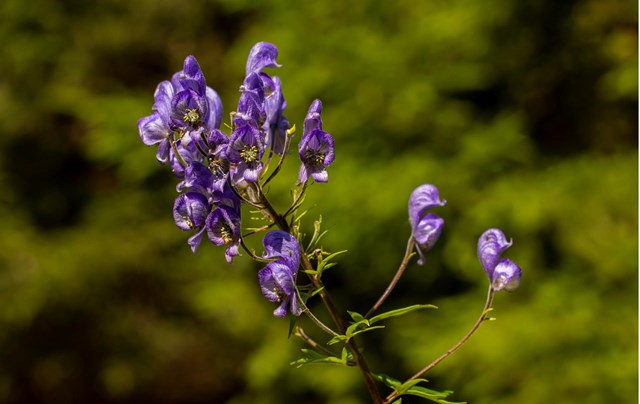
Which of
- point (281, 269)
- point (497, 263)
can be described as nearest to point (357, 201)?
point (497, 263)

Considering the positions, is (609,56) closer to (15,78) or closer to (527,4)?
(527,4)

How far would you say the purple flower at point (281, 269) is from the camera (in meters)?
1.13

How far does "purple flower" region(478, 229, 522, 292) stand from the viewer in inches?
51.6

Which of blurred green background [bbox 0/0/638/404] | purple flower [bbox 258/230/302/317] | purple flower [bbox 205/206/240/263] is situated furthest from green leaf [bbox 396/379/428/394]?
blurred green background [bbox 0/0/638/404]

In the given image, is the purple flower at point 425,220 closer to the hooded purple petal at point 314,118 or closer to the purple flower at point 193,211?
the hooded purple petal at point 314,118

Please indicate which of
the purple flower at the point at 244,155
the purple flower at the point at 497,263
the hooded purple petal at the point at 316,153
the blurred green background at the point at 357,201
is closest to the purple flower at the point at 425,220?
the purple flower at the point at 497,263

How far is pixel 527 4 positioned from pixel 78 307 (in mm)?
4185

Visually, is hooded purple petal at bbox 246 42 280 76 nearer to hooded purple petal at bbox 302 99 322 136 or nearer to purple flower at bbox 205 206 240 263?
hooded purple petal at bbox 302 99 322 136

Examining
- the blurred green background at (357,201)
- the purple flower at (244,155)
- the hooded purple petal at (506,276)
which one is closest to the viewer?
the purple flower at (244,155)

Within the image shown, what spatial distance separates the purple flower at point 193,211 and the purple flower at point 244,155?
0.07 metres

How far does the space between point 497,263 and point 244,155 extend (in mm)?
489

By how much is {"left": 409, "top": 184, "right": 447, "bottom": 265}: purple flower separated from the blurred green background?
3.13 meters

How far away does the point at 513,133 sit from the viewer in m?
5.14

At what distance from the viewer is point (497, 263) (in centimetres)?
135
